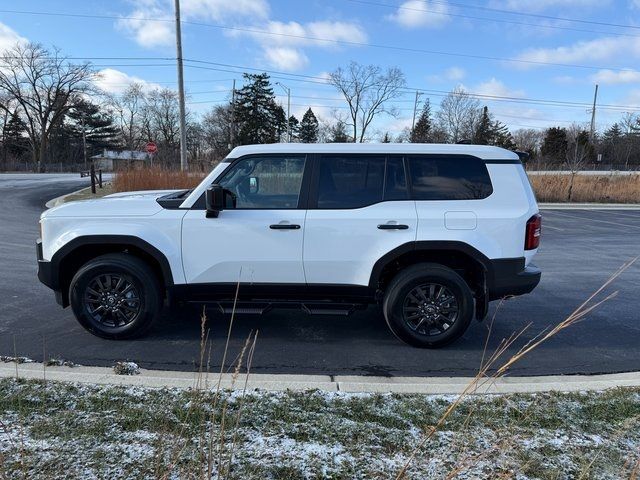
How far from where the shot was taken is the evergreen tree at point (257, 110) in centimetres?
6656

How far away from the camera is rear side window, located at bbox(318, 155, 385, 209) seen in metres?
4.14

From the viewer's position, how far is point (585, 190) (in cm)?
2373

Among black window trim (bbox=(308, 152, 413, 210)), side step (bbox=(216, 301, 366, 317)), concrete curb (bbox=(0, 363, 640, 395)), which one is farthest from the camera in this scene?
side step (bbox=(216, 301, 366, 317))

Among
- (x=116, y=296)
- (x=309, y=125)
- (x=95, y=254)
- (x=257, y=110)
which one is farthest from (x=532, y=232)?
(x=309, y=125)

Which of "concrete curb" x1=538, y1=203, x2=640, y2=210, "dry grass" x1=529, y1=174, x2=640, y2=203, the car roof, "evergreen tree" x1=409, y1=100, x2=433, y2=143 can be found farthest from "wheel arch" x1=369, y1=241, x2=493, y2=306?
"evergreen tree" x1=409, y1=100, x2=433, y2=143

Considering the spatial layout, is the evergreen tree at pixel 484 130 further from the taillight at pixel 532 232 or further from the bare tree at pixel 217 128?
the taillight at pixel 532 232

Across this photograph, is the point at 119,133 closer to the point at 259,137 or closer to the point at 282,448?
the point at 259,137

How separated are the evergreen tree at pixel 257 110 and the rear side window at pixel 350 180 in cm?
6416

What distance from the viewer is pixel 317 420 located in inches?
111

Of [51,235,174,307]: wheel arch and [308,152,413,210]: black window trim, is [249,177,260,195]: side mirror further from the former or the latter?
[51,235,174,307]: wheel arch

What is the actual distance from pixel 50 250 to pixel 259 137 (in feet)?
211

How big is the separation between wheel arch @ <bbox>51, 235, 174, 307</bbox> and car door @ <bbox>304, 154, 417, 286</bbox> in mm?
1417

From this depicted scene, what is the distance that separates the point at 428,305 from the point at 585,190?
23988mm

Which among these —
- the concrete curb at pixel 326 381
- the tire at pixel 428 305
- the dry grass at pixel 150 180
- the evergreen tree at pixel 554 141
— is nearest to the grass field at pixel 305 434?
the concrete curb at pixel 326 381
